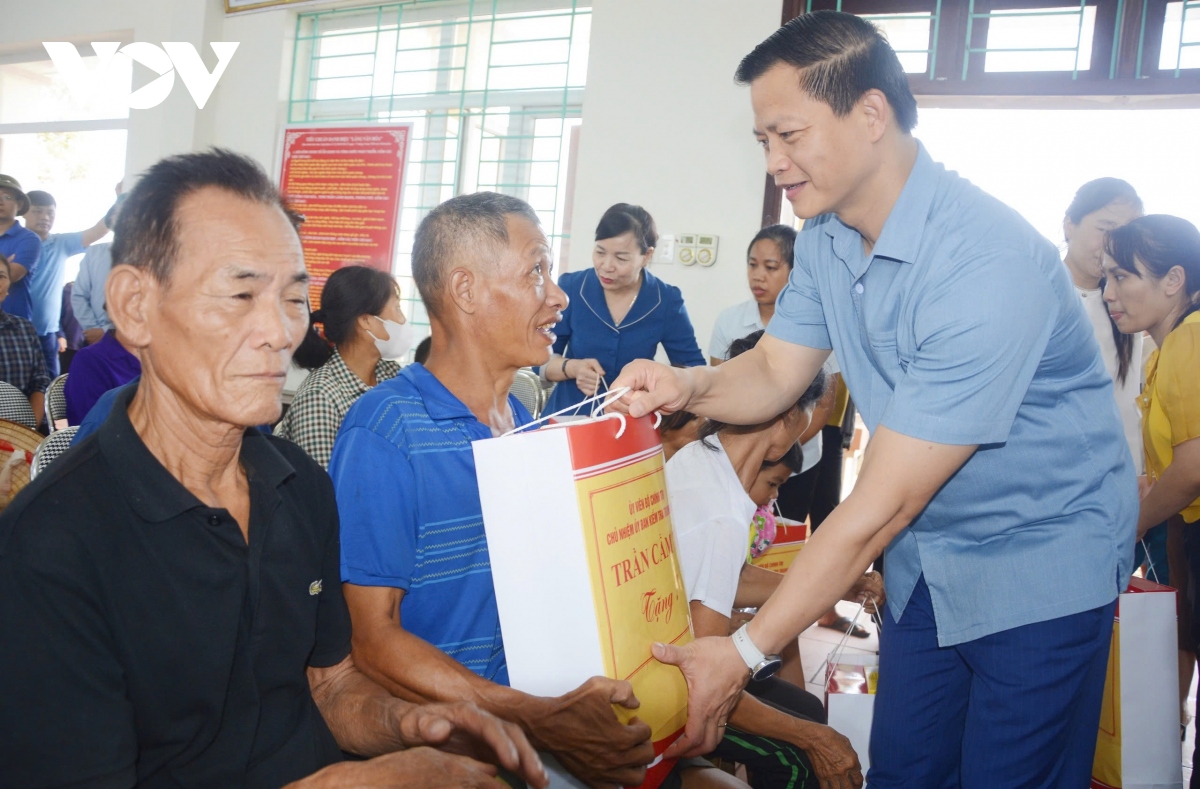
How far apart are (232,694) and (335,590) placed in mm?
222

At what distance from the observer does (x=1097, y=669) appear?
57.4 inches

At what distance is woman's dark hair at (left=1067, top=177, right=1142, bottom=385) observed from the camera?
3129 millimetres

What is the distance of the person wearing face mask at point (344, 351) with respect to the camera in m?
2.57

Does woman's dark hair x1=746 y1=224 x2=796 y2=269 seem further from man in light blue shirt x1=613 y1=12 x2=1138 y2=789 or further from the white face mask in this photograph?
man in light blue shirt x1=613 y1=12 x2=1138 y2=789

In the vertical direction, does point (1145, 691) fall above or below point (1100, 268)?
below

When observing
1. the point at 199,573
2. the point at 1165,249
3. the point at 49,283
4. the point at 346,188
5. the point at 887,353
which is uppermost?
the point at 346,188

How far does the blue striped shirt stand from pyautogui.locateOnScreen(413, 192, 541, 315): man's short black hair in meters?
0.21

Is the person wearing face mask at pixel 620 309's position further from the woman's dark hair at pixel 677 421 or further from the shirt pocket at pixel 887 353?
the shirt pocket at pixel 887 353

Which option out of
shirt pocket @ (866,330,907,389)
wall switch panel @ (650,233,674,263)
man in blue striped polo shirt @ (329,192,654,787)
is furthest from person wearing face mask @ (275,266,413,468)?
wall switch panel @ (650,233,674,263)

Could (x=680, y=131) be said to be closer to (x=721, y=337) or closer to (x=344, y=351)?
(x=721, y=337)

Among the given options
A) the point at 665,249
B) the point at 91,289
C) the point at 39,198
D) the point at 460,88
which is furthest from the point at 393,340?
the point at 39,198

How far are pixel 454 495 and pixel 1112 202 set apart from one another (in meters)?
2.94

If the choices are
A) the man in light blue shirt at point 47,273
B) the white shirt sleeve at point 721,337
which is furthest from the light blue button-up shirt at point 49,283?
the white shirt sleeve at point 721,337

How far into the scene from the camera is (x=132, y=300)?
39.9 inches
